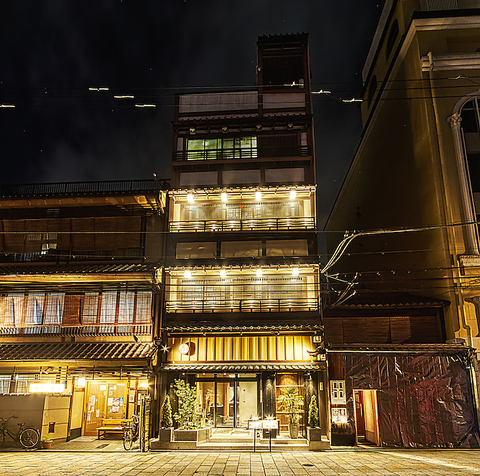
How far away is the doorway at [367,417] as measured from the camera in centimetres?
2009

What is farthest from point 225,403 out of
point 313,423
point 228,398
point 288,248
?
point 288,248

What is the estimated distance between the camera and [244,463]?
50.9ft

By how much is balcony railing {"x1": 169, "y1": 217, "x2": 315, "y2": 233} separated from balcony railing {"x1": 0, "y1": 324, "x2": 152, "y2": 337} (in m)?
5.96

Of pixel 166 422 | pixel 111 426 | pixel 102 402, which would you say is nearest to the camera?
pixel 166 422

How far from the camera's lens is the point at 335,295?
28281 mm

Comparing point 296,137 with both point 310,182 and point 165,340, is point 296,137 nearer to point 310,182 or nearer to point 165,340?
point 310,182

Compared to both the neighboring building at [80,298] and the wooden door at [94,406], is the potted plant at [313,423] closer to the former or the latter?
the neighboring building at [80,298]

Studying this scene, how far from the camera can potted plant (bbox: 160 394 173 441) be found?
18906 millimetres

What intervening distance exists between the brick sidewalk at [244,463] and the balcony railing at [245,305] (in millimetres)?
7283

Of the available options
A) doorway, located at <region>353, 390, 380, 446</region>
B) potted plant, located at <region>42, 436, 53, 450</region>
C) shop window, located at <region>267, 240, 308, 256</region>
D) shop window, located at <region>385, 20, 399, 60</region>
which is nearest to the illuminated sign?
potted plant, located at <region>42, 436, 53, 450</region>

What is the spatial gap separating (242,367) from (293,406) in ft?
10.0

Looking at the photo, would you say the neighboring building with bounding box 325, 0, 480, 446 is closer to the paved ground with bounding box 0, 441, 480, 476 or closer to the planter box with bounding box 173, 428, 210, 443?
the paved ground with bounding box 0, 441, 480, 476

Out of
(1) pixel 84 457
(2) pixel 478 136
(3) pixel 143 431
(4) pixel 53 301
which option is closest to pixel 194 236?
(4) pixel 53 301

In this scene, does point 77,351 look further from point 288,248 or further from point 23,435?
point 288,248
